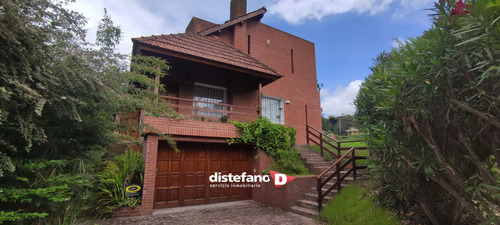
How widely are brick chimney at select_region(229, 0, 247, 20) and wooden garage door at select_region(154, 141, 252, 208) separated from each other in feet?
26.3

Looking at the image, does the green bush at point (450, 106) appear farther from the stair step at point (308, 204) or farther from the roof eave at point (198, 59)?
the roof eave at point (198, 59)

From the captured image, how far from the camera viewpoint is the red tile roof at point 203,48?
7262mm

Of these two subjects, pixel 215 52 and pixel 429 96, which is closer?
pixel 429 96

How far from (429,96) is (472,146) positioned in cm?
100

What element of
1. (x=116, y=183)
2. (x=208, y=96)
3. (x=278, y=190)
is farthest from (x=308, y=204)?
(x=208, y=96)

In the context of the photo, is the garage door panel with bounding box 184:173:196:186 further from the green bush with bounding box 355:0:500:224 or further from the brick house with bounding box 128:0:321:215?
the green bush with bounding box 355:0:500:224

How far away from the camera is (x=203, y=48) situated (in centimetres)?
859

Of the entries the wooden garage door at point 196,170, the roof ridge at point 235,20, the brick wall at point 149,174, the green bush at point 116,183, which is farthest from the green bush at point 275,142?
the roof ridge at point 235,20

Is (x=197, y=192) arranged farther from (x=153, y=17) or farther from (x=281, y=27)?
(x=281, y=27)

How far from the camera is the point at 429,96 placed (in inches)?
110

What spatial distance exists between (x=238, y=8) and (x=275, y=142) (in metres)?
8.43

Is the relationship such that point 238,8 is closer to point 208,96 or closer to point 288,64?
point 288,64

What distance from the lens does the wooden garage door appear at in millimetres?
7168

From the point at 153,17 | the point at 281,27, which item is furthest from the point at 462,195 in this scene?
the point at 281,27
